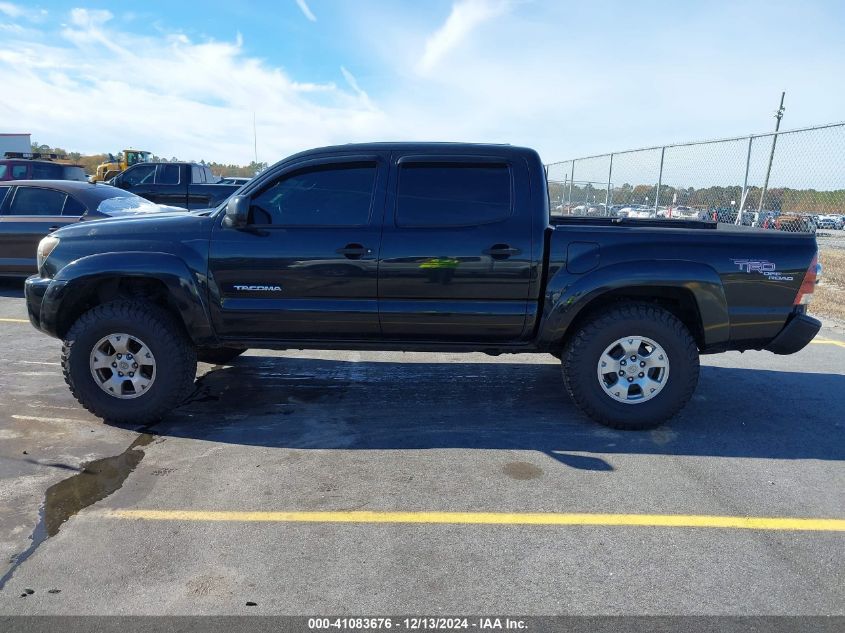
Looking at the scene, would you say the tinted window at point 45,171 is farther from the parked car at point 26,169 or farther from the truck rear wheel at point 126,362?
the truck rear wheel at point 126,362

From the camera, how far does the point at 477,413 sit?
4.55 metres

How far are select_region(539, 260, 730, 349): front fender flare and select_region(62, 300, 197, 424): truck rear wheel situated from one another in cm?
270

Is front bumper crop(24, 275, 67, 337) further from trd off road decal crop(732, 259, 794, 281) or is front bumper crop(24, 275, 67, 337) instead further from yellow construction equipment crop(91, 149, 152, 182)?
yellow construction equipment crop(91, 149, 152, 182)

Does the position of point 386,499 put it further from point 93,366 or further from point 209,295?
point 93,366

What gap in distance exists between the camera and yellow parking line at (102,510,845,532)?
122 inches

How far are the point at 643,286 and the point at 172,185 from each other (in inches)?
518

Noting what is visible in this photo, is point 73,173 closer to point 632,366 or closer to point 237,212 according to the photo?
point 237,212

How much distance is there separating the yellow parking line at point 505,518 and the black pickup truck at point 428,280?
1155 mm

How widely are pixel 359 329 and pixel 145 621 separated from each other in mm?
2331

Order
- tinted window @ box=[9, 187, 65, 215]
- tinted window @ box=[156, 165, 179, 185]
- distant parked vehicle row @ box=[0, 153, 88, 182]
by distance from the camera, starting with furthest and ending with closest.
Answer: tinted window @ box=[156, 165, 179, 185], distant parked vehicle row @ box=[0, 153, 88, 182], tinted window @ box=[9, 187, 65, 215]

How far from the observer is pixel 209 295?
167 inches

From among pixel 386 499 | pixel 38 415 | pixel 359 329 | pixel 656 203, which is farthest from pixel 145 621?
pixel 656 203

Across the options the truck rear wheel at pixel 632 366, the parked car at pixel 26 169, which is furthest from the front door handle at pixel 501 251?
the parked car at pixel 26 169

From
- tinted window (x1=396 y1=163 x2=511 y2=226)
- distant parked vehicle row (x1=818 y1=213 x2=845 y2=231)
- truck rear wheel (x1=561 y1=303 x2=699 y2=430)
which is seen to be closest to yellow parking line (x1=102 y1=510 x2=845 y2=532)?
truck rear wheel (x1=561 y1=303 x2=699 y2=430)
